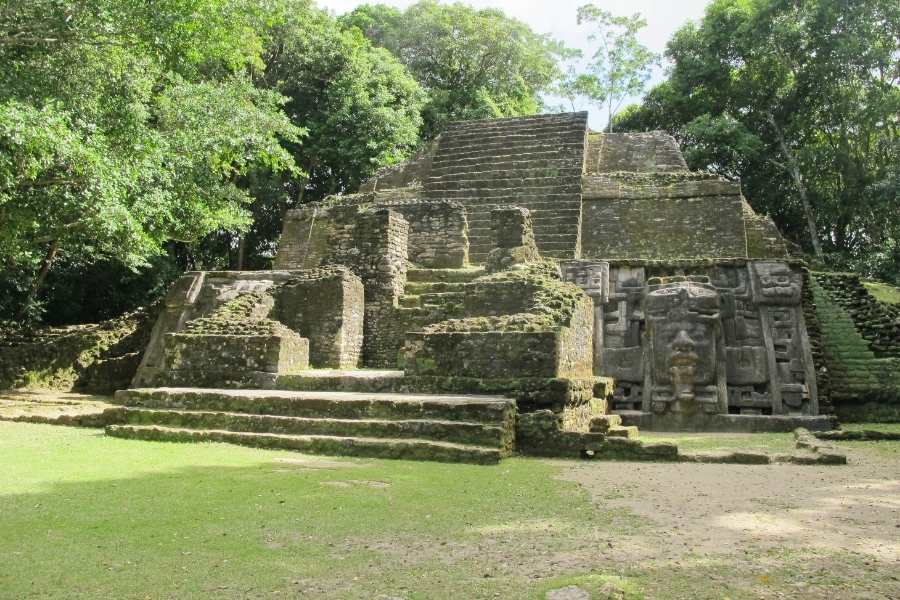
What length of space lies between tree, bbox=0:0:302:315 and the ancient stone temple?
1.93 metres

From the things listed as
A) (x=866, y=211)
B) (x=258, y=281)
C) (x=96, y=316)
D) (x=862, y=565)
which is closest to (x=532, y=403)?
(x=862, y=565)

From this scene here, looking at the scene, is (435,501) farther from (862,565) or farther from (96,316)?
(96,316)

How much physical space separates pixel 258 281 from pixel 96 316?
8.35m

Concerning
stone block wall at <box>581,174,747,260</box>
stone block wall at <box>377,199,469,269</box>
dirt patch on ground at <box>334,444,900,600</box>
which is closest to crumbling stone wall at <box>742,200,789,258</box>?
stone block wall at <box>581,174,747,260</box>

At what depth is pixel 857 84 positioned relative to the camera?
22734 mm

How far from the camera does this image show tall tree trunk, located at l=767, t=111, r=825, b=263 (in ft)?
72.8

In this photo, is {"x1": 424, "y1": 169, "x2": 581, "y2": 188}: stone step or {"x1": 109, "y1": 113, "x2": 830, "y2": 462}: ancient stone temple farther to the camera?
{"x1": 424, "y1": 169, "x2": 581, "y2": 188}: stone step

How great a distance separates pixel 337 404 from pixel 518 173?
39.5 feet

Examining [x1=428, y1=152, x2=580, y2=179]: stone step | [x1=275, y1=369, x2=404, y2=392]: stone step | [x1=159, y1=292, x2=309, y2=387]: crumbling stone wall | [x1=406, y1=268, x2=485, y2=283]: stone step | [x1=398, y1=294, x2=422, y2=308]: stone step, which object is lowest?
[x1=275, y1=369, x2=404, y2=392]: stone step

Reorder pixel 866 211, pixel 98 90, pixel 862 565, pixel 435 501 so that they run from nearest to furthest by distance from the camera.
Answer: pixel 862 565, pixel 435 501, pixel 98 90, pixel 866 211

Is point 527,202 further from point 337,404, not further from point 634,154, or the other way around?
point 337,404

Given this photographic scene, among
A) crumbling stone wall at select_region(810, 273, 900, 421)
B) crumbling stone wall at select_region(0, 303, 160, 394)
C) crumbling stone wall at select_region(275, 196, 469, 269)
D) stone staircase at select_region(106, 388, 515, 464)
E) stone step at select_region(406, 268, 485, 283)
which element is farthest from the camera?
crumbling stone wall at select_region(0, 303, 160, 394)

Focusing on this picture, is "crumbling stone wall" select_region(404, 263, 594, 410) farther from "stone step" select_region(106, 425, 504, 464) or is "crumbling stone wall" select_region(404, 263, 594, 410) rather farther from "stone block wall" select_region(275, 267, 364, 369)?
"stone block wall" select_region(275, 267, 364, 369)

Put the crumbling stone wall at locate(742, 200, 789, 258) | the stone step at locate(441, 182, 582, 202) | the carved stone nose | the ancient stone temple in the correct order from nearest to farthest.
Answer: the ancient stone temple, the carved stone nose, the crumbling stone wall at locate(742, 200, 789, 258), the stone step at locate(441, 182, 582, 202)
